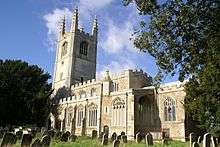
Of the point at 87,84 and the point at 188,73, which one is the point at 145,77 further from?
the point at 188,73

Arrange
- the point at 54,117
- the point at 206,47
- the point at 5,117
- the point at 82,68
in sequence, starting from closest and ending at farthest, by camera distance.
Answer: the point at 206,47 < the point at 5,117 < the point at 54,117 < the point at 82,68

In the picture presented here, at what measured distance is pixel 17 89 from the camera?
45.6m

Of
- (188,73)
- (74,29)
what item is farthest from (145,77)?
(188,73)

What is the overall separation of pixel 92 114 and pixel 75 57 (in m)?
18.0

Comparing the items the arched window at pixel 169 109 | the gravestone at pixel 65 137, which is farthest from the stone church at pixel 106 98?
the gravestone at pixel 65 137

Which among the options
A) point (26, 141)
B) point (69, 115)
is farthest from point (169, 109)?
point (26, 141)

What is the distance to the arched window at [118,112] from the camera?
3981 cm

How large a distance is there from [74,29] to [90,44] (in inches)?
181

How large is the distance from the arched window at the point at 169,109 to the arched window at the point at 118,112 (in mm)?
5411

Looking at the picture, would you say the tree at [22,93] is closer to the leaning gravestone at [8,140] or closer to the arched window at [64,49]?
the arched window at [64,49]

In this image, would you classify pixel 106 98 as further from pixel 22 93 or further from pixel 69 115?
pixel 22 93

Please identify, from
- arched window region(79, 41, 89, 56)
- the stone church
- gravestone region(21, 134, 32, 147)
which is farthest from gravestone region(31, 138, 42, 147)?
arched window region(79, 41, 89, 56)

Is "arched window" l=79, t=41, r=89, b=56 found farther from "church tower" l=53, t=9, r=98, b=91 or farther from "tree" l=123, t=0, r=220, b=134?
"tree" l=123, t=0, r=220, b=134

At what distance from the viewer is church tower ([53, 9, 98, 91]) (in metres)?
59.3
